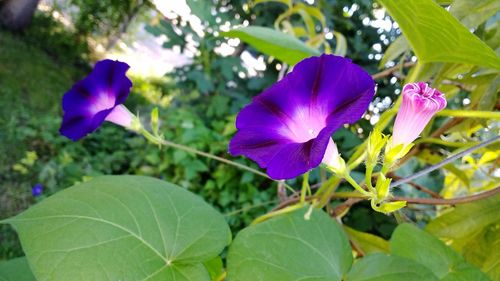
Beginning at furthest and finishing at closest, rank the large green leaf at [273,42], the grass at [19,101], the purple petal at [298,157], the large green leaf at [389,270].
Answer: the grass at [19,101], the large green leaf at [273,42], the large green leaf at [389,270], the purple petal at [298,157]

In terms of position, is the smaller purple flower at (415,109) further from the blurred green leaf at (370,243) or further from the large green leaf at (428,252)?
the blurred green leaf at (370,243)

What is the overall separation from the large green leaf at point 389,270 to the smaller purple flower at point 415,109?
13cm

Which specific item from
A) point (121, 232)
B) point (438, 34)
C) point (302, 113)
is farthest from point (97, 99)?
point (438, 34)

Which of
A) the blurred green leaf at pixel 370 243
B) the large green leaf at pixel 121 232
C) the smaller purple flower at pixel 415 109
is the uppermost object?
the smaller purple flower at pixel 415 109

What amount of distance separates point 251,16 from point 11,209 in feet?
5.04

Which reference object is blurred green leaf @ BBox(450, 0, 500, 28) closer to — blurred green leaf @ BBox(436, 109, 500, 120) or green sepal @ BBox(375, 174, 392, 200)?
blurred green leaf @ BBox(436, 109, 500, 120)

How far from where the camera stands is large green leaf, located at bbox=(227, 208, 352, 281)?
1.43ft

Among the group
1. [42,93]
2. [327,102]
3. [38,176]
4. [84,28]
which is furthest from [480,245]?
[84,28]

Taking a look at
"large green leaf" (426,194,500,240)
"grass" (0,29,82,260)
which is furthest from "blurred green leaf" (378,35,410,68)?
"grass" (0,29,82,260)

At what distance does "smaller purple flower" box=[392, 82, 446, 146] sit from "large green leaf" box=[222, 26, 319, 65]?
0.22 meters

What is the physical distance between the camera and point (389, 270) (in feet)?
1.51

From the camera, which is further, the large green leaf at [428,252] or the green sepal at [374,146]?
the large green leaf at [428,252]

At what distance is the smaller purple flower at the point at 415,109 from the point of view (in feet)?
1.24

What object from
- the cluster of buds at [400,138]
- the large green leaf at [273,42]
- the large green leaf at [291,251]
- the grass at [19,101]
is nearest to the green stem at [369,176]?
the cluster of buds at [400,138]
